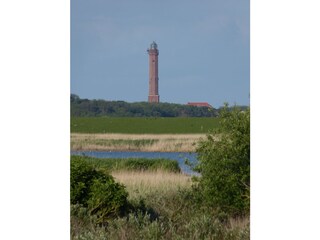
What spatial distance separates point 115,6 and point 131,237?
6.24 feet

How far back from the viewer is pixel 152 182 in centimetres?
496

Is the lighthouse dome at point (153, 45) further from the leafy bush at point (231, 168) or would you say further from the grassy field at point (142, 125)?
the leafy bush at point (231, 168)

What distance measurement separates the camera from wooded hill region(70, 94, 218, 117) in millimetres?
4133

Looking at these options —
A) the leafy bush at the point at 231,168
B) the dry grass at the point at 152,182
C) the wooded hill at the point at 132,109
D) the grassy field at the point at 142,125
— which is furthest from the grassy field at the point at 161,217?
the wooded hill at the point at 132,109

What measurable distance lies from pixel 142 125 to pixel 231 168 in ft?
2.71

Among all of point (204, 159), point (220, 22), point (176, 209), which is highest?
point (220, 22)

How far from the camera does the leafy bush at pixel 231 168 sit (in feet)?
14.7

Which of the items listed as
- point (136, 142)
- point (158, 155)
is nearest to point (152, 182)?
point (158, 155)

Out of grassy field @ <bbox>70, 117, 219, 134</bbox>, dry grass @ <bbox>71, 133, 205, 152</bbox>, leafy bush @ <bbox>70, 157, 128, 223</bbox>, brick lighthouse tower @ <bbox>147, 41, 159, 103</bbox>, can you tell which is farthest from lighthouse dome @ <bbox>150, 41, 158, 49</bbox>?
leafy bush @ <bbox>70, 157, 128, 223</bbox>

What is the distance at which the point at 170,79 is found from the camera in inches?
167

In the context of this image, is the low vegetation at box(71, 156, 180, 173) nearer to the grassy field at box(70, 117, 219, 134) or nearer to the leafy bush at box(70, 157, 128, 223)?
the grassy field at box(70, 117, 219, 134)

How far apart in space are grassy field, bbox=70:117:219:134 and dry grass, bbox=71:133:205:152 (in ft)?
0.30
